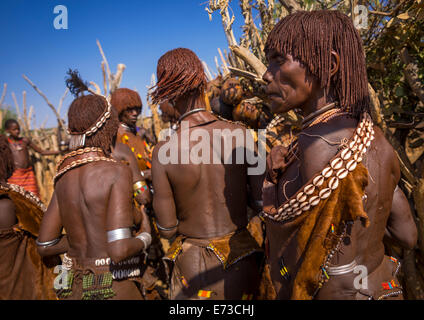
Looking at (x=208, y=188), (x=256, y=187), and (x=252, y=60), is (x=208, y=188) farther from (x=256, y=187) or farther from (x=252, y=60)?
(x=252, y=60)

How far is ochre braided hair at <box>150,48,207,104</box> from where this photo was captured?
2.41 meters

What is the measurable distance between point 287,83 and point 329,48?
23 cm

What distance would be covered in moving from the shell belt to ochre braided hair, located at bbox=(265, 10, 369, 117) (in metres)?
0.14

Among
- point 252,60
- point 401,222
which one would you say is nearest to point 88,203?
point 252,60

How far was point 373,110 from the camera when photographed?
7.23 ft

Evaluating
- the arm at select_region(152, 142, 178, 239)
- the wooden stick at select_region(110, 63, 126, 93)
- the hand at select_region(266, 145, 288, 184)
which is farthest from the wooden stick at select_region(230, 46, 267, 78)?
the wooden stick at select_region(110, 63, 126, 93)

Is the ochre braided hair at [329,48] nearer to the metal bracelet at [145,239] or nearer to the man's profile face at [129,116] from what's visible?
the metal bracelet at [145,239]

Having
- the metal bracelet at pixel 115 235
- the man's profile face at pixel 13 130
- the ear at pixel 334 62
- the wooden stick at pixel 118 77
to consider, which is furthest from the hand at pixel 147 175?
the man's profile face at pixel 13 130

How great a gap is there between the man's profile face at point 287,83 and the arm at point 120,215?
1323 mm

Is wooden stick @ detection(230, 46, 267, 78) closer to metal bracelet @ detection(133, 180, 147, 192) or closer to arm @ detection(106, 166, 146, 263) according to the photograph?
arm @ detection(106, 166, 146, 263)

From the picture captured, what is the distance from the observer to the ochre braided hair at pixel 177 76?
2414 mm

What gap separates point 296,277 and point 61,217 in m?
1.87

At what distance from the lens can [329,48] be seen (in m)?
1.33
